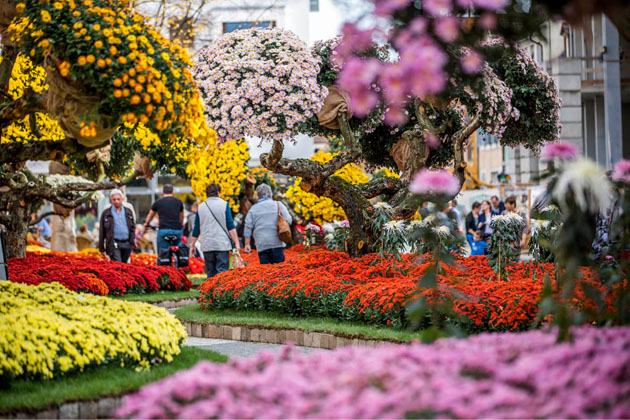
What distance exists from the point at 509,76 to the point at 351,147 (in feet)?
8.82

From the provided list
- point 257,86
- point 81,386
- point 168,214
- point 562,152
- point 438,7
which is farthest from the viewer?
point 168,214

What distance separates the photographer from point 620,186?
17.5 ft

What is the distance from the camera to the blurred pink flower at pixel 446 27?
13.0 ft

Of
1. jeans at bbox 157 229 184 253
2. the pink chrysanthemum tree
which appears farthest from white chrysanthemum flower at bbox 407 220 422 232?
jeans at bbox 157 229 184 253

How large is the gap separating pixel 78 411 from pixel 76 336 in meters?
0.94

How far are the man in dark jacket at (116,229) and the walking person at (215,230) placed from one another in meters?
2.80

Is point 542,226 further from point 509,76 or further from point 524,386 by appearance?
point 524,386

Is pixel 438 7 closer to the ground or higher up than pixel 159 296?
higher up

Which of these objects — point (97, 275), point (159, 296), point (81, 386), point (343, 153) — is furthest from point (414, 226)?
point (81, 386)

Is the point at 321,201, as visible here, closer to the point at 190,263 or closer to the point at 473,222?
the point at 473,222

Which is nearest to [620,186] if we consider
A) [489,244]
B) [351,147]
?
[489,244]

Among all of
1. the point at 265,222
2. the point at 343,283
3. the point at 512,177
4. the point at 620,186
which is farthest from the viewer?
the point at 512,177

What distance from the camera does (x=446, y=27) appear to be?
13.0ft

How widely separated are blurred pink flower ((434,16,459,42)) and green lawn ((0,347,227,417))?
298cm
